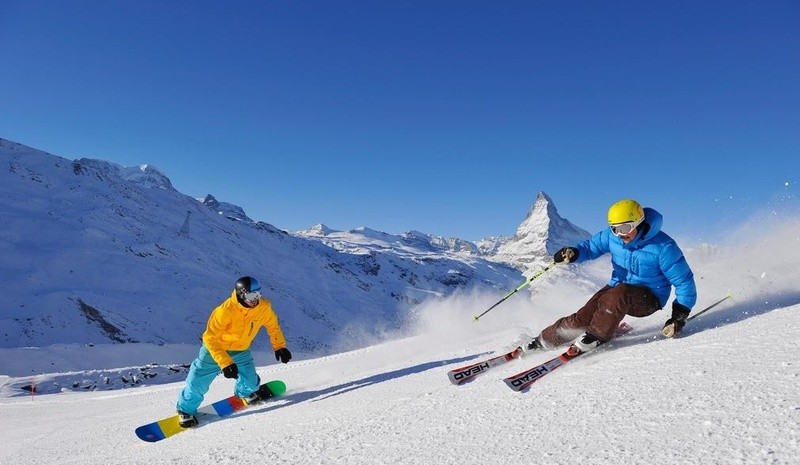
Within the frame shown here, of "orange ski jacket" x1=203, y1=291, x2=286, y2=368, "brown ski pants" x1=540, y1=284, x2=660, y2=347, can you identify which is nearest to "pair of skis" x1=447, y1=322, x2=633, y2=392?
"brown ski pants" x1=540, y1=284, x2=660, y2=347

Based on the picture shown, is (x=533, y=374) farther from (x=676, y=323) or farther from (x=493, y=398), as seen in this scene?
(x=676, y=323)

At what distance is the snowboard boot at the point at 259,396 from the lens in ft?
20.4

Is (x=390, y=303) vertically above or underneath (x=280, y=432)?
above

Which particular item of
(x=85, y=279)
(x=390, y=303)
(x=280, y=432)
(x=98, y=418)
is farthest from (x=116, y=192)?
(x=280, y=432)

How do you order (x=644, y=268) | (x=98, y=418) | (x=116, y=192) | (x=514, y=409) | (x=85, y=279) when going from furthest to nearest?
(x=116, y=192) < (x=85, y=279) < (x=98, y=418) < (x=644, y=268) < (x=514, y=409)

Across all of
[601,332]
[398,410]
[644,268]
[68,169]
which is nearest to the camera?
[398,410]

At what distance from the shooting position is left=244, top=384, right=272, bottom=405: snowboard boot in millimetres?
6203

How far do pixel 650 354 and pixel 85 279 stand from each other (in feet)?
156

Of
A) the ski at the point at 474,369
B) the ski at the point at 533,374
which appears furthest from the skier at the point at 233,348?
the ski at the point at 533,374

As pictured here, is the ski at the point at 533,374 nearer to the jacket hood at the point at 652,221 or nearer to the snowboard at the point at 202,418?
the jacket hood at the point at 652,221

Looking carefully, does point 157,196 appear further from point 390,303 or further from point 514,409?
point 514,409

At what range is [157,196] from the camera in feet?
256

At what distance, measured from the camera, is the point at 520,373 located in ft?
13.8

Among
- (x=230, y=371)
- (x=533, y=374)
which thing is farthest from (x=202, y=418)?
(x=533, y=374)
